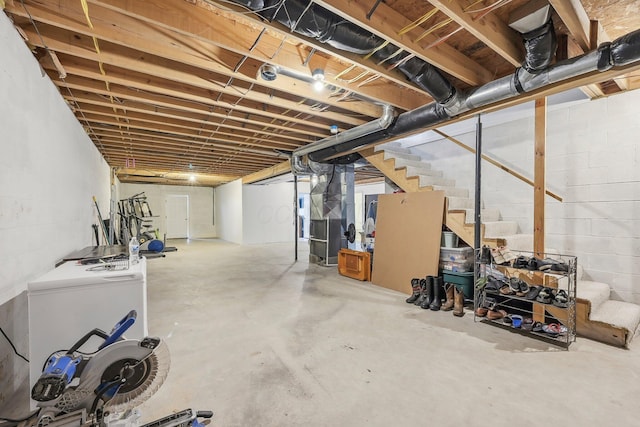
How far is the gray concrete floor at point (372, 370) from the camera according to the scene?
1631 millimetres

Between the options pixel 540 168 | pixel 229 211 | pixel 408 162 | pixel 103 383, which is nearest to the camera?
pixel 103 383

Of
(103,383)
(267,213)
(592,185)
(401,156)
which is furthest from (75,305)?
(267,213)

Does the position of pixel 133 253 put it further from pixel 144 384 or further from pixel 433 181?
pixel 433 181

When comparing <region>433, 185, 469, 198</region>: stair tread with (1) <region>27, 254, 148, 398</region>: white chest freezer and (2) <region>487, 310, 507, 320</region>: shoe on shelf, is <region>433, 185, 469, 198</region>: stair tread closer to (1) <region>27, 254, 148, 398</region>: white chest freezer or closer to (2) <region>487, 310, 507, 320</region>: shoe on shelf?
(2) <region>487, 310, 507, 320</region>: shoe on shelf

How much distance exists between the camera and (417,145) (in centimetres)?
535

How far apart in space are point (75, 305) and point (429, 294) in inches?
130

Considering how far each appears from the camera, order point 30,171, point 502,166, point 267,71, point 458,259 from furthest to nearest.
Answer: point 502,166
point 458,259
point 267,71
point 30,171

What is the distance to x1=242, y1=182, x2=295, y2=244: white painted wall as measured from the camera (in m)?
9.80

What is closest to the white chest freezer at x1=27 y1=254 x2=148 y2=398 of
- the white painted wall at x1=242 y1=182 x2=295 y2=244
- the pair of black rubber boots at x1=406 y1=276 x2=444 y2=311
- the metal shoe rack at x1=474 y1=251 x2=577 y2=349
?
the pair of black rubber boots at x1=406 y1=276 x2=444 y2=311

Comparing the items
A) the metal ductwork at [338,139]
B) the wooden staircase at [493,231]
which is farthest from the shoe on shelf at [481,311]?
the metal ductwork at [338,139]

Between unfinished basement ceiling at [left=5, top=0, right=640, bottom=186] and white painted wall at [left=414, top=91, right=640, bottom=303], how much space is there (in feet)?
1.08

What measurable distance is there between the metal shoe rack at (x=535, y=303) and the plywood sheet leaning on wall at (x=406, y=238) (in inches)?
27.1

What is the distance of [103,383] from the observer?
1.12m

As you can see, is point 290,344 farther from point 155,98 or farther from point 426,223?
point 155,98
